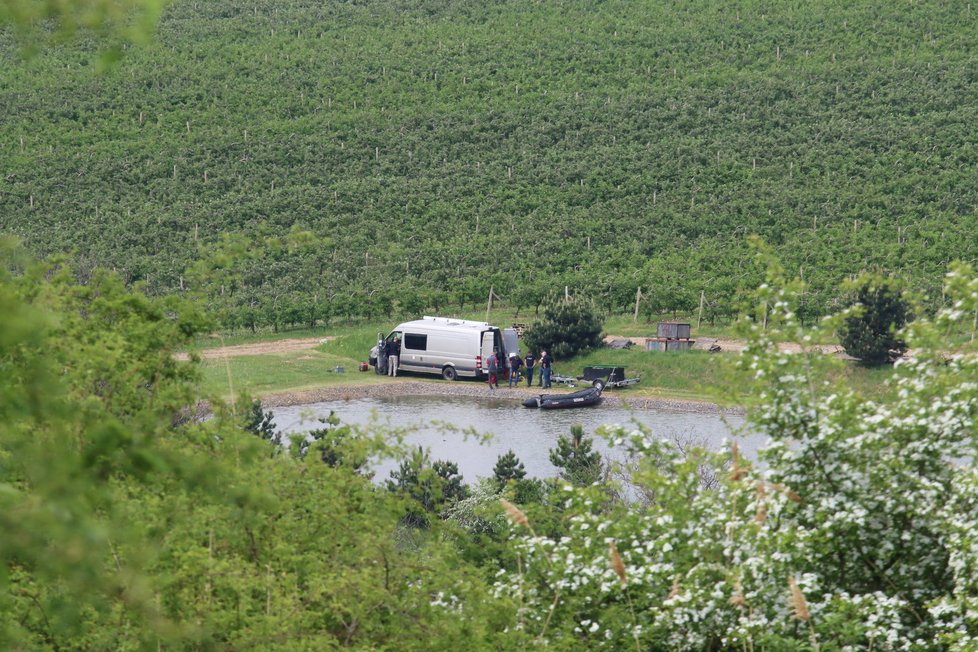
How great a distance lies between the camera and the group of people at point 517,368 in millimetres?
38531

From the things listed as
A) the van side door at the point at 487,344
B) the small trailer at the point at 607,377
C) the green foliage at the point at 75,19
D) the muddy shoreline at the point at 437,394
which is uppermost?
the green foliage at the point at 75,19

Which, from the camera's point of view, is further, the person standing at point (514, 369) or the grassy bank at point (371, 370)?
the person standing at point (514, 369)

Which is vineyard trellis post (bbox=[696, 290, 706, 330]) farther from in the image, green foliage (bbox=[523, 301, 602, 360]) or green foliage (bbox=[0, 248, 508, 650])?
green foliage (bbox=[0, 248, 508, 650])

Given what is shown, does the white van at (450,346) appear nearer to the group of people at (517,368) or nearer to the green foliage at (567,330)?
the group of people at (517,368)

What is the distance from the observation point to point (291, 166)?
7456 centimetres

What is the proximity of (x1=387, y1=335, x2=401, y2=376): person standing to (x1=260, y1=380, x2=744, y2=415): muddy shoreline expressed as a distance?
109cm

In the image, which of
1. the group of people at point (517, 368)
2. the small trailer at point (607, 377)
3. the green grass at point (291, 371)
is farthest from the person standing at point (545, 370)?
the green grass at point (291, 371)

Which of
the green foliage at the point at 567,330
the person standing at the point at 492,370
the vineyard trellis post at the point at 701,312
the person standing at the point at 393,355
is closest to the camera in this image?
the person standing at the point at 492,370

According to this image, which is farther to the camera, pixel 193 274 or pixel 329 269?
pixel 329 269

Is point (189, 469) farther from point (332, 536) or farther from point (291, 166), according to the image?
point (291, 166)

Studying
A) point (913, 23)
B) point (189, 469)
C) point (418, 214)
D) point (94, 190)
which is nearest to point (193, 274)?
point (189, 469)

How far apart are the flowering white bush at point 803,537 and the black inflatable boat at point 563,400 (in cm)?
2522

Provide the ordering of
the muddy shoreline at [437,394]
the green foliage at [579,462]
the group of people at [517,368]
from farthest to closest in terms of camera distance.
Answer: the group of people at [517,368] < the muddy shoreline at [437,394] < the green foliage at [579,462]

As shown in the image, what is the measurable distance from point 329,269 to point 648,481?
47953 mm
